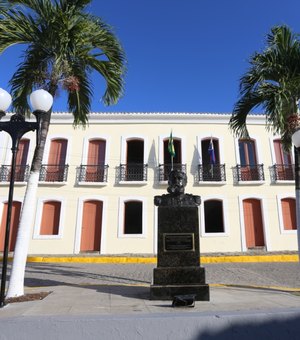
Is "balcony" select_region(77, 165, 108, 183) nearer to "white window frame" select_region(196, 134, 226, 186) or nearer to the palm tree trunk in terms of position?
"white window frame" select_region(196, 134, 226, 186)

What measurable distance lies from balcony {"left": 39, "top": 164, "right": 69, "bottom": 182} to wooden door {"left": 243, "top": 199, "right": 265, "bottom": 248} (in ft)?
31.5

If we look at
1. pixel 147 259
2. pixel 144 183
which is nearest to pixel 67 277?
→ pixel 147 259

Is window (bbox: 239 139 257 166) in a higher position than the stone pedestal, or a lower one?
higher

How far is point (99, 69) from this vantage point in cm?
691

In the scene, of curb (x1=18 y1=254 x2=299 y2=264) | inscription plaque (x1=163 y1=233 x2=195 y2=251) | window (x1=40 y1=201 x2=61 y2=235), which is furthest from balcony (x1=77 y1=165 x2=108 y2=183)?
inscription plaque (x1=163 y1=233 x2=195 y2=251)

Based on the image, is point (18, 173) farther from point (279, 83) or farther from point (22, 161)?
point (279, 83)

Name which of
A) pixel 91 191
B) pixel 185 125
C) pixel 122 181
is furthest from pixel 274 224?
pixel 91 191

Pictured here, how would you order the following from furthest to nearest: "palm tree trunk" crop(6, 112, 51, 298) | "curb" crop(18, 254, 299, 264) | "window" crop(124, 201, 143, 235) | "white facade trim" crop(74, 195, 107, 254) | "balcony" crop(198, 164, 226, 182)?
"balcony" crop(198, 164, 226, 182)
"window" crop(124, 201, 143, 235)
"white facade trim" crop(74, 195, 107, 254)
"curb" crop(18, 254, 299, 264)
"palm tree trunk" crop(6, 112, 51, 298)

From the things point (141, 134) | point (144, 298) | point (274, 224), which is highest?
point (141, 134)

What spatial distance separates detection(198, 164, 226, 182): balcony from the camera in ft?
50.5

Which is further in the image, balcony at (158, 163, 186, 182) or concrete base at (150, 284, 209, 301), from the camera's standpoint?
balcony at (158, 163, 186, 182)

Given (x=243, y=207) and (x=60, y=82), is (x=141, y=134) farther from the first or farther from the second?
(x=60, y=82)

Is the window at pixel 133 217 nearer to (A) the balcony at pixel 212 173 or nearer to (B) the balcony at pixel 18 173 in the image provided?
(A) the balcony at pixel 212 173

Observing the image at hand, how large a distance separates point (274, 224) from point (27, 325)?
14104 mm
